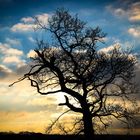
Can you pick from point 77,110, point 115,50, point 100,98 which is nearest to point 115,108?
point 100,98

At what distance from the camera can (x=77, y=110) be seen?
2825 cm
